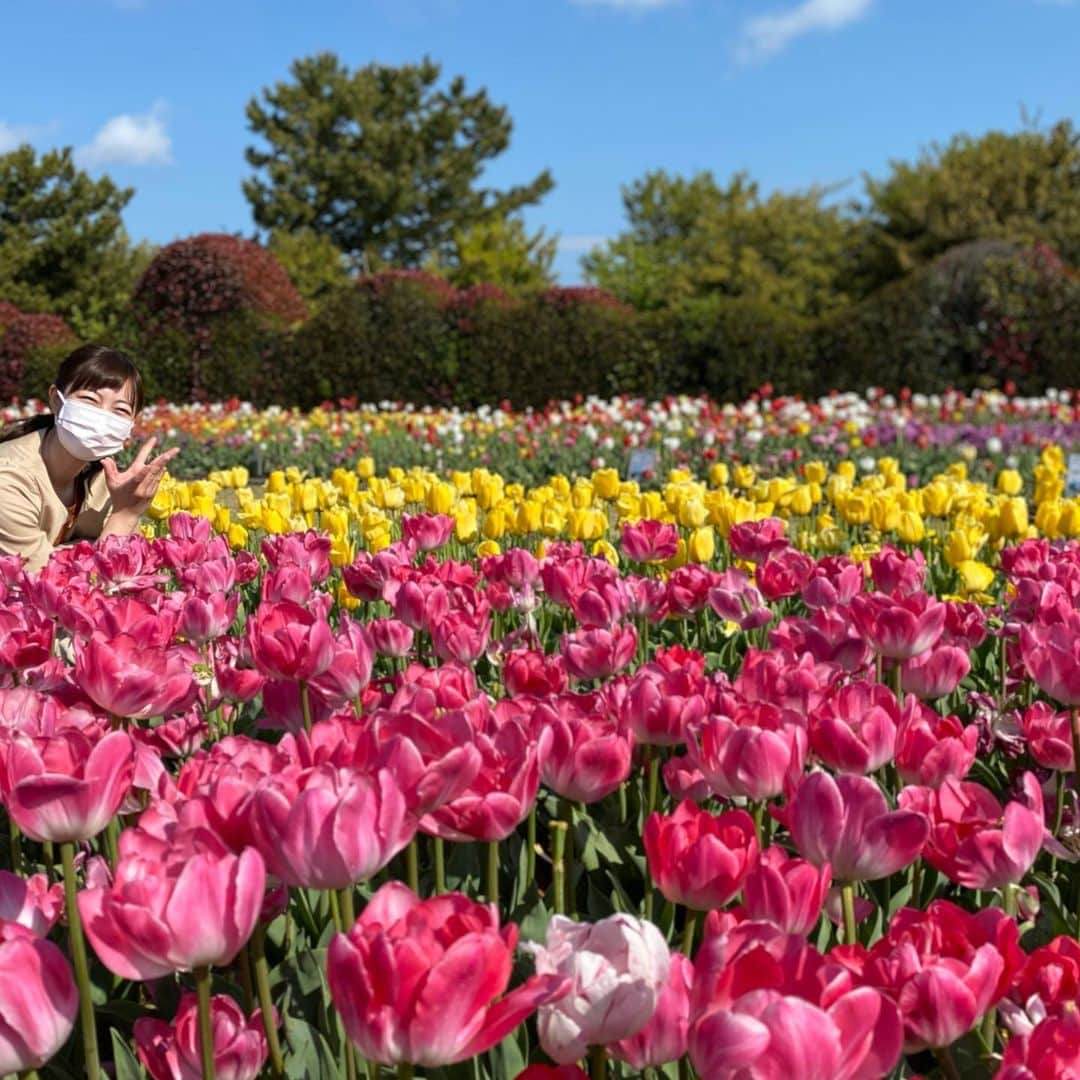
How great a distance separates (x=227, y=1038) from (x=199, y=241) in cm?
1872

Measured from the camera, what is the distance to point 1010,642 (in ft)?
8.68

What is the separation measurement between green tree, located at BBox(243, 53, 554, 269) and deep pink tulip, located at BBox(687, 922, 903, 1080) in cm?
4269

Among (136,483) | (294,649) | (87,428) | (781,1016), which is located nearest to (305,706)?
(294,649)

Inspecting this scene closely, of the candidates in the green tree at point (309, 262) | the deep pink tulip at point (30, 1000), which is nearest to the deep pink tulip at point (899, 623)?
the deep pink tulip at point (30, 1000)

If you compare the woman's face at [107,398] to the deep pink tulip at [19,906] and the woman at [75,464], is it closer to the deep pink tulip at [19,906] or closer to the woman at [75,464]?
the woman at [75,464]

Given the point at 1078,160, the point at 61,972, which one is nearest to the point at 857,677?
the point at 61,972

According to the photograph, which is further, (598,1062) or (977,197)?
(977,197)

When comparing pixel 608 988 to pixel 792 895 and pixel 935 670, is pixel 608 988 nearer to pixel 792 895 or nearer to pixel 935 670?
pixel 792 895

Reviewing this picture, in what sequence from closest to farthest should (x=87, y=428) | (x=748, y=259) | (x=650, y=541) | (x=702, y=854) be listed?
1. (x=702, y=854)
2. (x=650, y=541)
3. (x=87, y=428)
4. (x=748, y=259)

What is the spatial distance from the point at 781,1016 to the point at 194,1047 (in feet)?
Answer: 1.90

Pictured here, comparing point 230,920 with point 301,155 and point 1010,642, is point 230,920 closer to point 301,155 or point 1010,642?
point 1010,642

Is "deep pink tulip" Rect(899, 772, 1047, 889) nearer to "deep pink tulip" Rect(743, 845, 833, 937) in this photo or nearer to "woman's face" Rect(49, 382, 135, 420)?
"deep pink tulip" Rect(743, 845, 833, 937)

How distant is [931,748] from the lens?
1527mm

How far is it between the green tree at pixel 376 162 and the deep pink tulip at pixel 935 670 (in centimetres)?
4160
